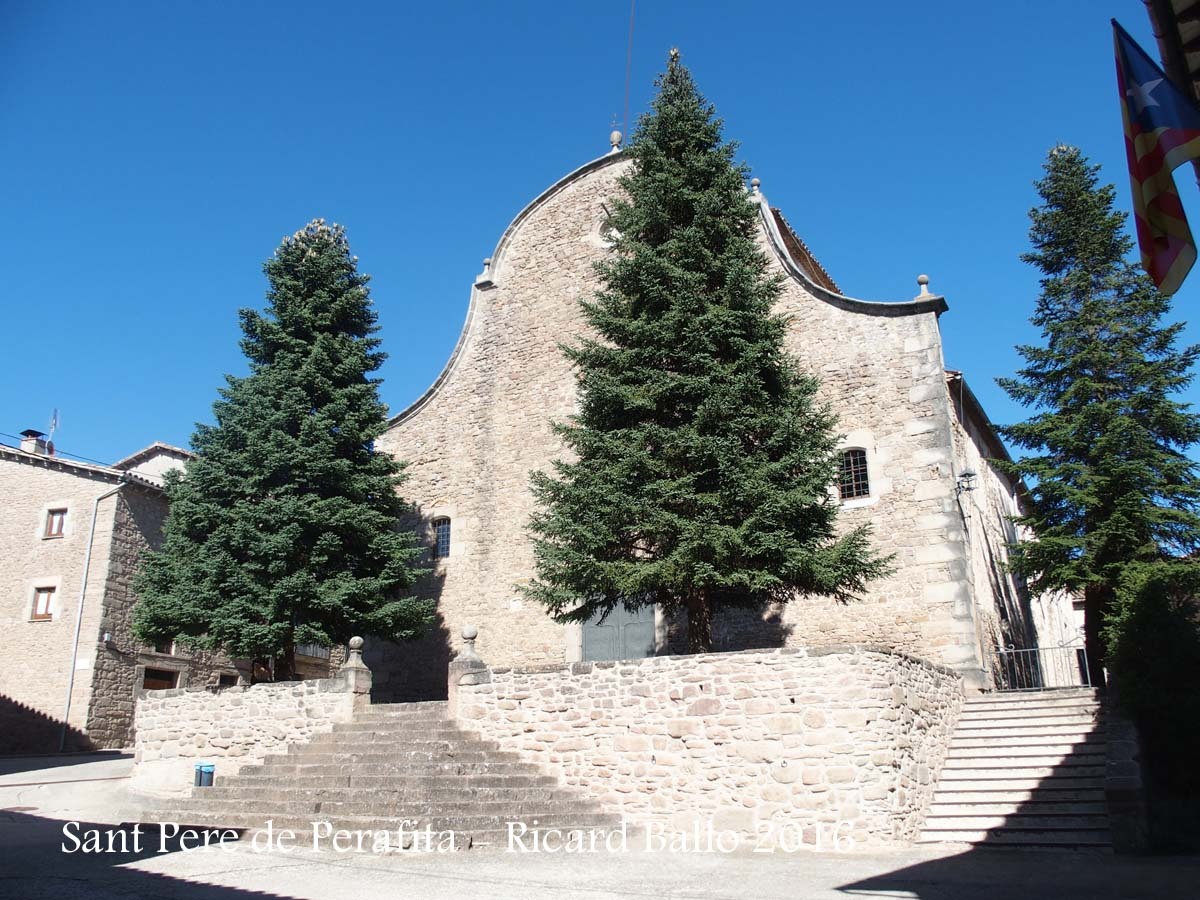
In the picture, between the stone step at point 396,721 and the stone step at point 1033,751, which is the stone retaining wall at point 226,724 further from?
the stone step at point 1033,751

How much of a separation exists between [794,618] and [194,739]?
9697 mm

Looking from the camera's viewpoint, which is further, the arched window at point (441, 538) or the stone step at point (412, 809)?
the arched window at point (441, 538)

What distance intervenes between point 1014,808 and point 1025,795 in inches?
10.1

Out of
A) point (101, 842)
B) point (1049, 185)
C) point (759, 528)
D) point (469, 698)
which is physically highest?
point (1049, 185)

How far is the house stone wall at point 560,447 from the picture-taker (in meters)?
13.9

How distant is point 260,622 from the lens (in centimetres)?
1457

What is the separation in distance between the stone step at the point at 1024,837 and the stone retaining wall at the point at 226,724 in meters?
7.96

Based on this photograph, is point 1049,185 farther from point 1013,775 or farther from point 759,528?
point 1013,775

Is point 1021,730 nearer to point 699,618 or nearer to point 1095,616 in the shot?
point 1095,616

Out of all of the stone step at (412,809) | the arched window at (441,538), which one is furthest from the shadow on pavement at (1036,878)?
the arched window at (441,538)

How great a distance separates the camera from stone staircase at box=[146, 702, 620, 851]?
1003 centimetres

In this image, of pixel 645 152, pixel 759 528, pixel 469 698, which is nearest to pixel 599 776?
pixel 469 698

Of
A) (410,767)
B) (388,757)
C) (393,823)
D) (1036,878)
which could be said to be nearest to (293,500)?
(388,757)

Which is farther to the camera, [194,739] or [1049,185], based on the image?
[1049,185]
